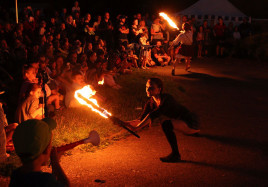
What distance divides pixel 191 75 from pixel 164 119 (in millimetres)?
8574

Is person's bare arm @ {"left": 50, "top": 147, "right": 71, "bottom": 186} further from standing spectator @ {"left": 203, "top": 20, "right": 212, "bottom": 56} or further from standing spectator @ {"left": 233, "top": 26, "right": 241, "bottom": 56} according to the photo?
standing spectator @ {"left": 233, "top": 26, "right": 241, "bottom": 56}

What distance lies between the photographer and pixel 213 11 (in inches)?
883

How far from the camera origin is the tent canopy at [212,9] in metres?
22.3

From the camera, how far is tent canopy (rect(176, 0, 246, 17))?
22312 millimetres

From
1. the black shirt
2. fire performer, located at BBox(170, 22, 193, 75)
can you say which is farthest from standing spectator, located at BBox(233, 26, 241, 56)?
the black shirt

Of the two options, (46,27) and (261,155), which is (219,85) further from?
(46,27)

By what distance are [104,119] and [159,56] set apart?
912 centimetres

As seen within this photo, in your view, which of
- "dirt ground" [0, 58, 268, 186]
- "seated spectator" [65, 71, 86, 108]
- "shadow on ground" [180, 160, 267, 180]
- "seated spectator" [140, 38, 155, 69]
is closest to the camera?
"dirt ground" [0, 58, 268, 186]

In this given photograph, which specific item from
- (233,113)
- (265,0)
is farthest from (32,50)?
(265,0)

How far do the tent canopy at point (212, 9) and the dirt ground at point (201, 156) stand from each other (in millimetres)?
13123

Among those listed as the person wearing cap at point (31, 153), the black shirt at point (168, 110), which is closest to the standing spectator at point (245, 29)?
the black shirt at point (168, 110)

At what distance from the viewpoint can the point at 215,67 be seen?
649 inches

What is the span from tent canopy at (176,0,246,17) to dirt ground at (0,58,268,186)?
13123mm

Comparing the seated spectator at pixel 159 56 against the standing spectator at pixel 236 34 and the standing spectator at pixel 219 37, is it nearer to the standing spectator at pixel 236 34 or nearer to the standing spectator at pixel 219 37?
the standing spectator at pixel 219 37
